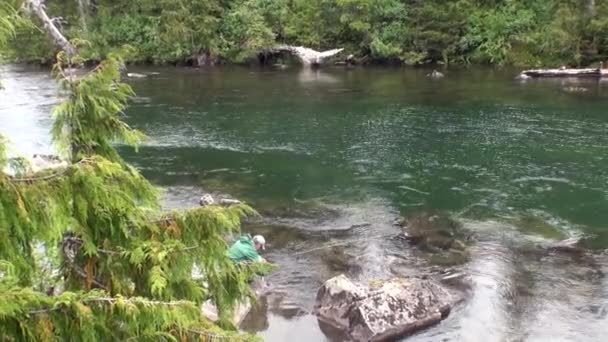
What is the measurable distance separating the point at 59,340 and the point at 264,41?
5739 centimetres

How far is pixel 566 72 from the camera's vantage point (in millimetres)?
47562

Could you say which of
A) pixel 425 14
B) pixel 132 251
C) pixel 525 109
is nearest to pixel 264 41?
pixel 425 14

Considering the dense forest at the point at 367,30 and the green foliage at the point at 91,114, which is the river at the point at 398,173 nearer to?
the green foliage at the point at 91,114

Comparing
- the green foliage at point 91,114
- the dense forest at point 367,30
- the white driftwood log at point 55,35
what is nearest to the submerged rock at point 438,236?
the white driftwood log at point 55,35

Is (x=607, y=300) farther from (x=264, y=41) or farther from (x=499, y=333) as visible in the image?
(x=264, y=41)

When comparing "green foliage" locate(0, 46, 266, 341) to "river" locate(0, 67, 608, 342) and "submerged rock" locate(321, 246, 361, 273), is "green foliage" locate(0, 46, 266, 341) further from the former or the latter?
"submerged rock" locate(321, 246, 361, 273)

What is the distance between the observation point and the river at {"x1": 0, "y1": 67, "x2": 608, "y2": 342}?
15.0 m

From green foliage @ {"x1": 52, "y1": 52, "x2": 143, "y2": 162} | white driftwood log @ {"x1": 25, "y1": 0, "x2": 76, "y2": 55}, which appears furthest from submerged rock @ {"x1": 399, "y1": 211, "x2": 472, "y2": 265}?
green foliage @ {"x1": 52, "y1": 52, "x2": 143, "y2": 162}

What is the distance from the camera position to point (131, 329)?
200 inches

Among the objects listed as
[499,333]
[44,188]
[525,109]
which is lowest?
[499,333]

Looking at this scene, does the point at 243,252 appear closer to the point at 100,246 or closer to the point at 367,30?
the point at 100,246

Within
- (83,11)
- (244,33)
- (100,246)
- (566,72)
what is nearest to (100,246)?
(100,246)

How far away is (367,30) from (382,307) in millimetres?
48288

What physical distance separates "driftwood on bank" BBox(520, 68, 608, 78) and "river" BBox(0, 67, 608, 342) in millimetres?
1797
